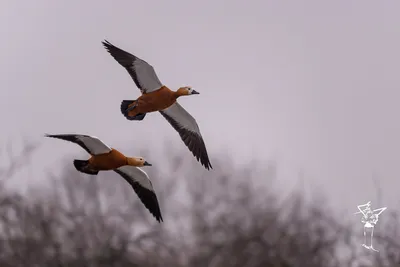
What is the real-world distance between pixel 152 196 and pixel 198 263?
24.2ft

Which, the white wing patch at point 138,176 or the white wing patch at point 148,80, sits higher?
the white wing patch at point 148,80

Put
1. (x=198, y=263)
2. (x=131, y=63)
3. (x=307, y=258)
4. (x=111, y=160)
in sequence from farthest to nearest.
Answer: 1. (x=307, y=258)
2. (x=198, y=263)
3. (x=131, y=63)
4. (x=111, y=160)

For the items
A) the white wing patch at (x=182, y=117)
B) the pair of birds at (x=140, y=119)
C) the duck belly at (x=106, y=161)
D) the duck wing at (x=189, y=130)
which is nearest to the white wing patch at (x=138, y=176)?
the pair of birds at (x=140, y=119)

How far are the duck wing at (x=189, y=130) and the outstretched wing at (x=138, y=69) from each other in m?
0.76

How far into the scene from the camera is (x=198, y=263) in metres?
18.5

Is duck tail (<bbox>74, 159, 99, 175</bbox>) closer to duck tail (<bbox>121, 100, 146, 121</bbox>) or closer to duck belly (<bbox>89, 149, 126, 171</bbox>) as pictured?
duck belly (<bbox>89, 149, 126, 171</bbox>)

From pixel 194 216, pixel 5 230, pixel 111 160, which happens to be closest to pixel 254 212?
pixel 194 216

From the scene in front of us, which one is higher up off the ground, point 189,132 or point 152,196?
point 189,132

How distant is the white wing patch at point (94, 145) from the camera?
1020 cm

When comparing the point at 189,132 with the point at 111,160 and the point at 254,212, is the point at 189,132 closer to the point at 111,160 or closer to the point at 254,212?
the point at 111,160

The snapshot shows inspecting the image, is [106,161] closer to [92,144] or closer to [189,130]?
[92,144]

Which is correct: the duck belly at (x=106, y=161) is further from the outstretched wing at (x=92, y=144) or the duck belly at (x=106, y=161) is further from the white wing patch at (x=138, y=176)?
the white wing patch at (x=138, y=176)

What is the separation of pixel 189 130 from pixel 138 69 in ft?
3.56

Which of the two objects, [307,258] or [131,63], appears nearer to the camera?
[131,63]
